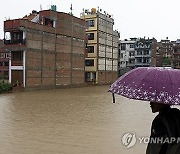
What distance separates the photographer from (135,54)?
6562 cm

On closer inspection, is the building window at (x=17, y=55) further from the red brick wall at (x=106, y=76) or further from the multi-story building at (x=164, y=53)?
the multi-story building at (x=164, y=53)

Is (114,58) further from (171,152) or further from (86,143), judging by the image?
(171,152)

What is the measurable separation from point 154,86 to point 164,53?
244 feet

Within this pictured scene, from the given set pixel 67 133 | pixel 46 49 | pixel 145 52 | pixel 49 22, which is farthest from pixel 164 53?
pixel 67 133

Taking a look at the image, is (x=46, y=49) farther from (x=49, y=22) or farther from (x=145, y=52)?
(x=145, y=52)

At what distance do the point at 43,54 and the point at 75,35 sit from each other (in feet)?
21.6

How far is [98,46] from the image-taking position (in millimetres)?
43500

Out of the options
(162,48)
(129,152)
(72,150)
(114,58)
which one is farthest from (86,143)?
(162,48)

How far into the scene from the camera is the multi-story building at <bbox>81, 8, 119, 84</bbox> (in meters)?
43.4

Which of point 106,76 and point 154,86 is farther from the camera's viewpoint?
point 106,76

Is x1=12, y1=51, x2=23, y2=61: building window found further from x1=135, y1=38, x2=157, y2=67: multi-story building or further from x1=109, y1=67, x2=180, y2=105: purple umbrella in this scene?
x1=135, y1=38, x2=157, y2=67: multi-story building

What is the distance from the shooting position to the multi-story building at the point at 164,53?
67250 millimetres

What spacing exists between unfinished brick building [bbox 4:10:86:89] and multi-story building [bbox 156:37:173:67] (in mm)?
33395

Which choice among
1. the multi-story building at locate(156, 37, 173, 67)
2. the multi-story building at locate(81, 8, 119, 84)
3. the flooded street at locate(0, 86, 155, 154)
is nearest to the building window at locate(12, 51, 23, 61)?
the multi-story building at locate(81, 8, 119, 84)
